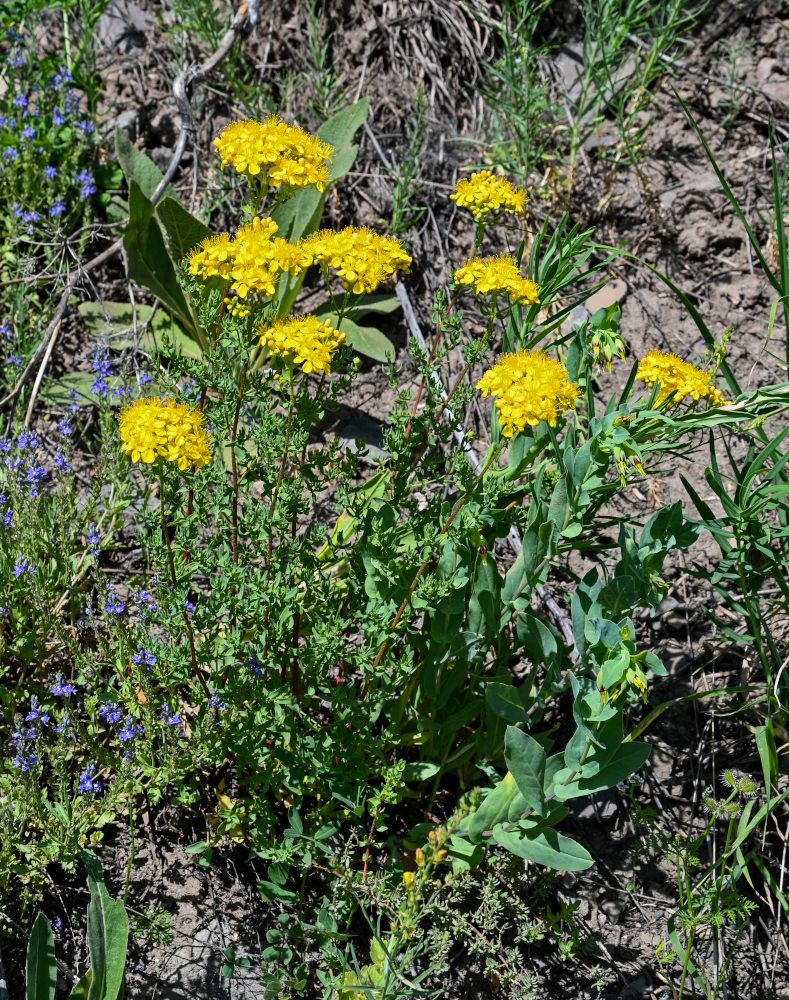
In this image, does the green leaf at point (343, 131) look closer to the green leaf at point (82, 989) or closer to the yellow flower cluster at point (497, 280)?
the yellow flower cluster at point (497, 280)

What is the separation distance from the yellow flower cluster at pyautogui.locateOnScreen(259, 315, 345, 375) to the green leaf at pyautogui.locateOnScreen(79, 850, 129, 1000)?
1235 millimetres

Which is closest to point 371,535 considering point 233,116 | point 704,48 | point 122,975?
point 122,975

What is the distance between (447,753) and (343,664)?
42cm

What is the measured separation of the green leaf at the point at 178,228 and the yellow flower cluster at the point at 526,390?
1723 mm

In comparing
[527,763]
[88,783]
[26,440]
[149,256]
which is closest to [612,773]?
[527,763]

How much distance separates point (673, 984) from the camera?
8.57 feet

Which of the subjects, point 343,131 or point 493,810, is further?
point 343,131

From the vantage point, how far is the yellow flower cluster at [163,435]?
1904mm

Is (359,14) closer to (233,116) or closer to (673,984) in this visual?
(233,116)

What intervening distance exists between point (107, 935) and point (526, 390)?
1600mm

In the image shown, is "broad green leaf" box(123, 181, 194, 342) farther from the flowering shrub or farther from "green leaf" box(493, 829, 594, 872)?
"green leaf" box(493, 829, 594, 872)

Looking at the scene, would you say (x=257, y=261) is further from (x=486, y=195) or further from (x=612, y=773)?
(x=612, y=773)

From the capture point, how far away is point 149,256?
11.5 ft

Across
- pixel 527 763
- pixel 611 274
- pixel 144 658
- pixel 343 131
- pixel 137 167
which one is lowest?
pixel 144 658
